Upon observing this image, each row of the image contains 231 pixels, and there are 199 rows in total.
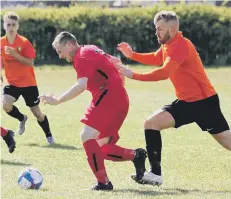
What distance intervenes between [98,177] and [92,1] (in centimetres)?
3437

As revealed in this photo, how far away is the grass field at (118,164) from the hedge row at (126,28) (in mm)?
15258

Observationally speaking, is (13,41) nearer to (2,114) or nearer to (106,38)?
(2,114)

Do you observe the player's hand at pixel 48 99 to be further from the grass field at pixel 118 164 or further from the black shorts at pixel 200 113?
the black shorts at pixel 200 113

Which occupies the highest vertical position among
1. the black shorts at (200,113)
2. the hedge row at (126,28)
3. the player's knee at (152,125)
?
the black shorts at (200,113)

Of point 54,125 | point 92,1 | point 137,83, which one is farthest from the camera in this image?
point 92,1

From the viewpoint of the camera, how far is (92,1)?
41.2 metres

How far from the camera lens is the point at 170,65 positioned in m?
7.36

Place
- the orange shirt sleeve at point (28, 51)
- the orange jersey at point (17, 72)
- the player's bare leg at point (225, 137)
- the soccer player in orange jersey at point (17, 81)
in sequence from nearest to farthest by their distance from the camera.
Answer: the player's bare leg at point (225, 137), the orange shirt sleeve at point (28, 51), the soccer player in orange jersey at point (17, 81), the orange jersey at point (17, 72)

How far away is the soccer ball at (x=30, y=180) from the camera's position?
7.57m

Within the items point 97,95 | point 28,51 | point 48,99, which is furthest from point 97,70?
point 28,51

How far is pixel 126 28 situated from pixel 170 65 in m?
24.7

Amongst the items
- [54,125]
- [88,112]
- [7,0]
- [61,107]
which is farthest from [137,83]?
[7,0]

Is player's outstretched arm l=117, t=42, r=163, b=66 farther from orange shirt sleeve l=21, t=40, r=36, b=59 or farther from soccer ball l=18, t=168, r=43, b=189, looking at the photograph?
orange shirt sleeve l=21, t=40, r=36, b=59

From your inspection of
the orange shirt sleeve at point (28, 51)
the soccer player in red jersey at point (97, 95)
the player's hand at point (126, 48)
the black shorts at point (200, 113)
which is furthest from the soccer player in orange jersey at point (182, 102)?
the orange shirt sleeve at point (28, 51)
